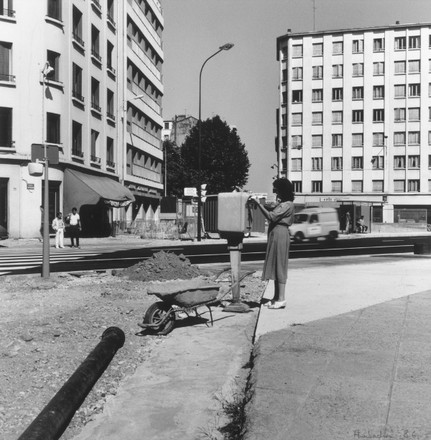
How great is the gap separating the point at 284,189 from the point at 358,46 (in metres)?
65.7

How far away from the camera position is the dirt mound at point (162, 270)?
10664mm

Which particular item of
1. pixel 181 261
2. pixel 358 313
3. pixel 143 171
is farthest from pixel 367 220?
pixel 358 313

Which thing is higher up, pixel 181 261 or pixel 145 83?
pixel 145 83

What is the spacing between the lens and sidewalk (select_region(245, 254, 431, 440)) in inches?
124

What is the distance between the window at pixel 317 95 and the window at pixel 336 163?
721 cm

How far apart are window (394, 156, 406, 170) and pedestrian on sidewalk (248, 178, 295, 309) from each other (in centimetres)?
6258

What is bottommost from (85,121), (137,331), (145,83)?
(137,331)

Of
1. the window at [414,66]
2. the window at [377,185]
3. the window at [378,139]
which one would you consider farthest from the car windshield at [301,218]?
the window at [414,66]

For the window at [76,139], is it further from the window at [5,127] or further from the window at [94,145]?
the window at [5,127]

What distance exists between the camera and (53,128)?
2895cm

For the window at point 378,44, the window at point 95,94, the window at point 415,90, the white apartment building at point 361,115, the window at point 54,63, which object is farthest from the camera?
the window at point 378,44

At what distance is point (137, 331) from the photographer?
6.19 metres

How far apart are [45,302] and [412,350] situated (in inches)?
199

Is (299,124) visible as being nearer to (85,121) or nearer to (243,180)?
(243,180)
